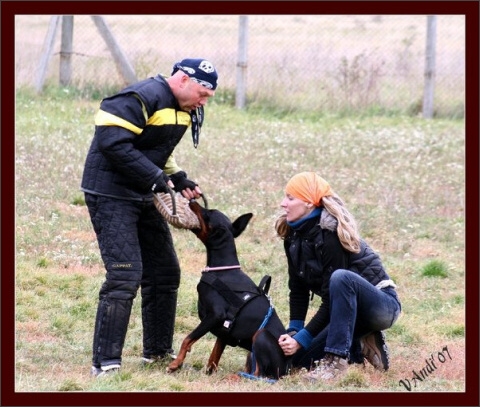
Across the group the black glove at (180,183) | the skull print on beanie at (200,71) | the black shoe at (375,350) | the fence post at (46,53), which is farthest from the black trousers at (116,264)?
the fence post at (46,53)

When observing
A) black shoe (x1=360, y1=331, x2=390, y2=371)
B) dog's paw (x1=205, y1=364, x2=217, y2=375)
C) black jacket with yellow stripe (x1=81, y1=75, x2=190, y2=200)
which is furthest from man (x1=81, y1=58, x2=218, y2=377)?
black shoe (x1=360, y1=331, x2=390, y2=371)

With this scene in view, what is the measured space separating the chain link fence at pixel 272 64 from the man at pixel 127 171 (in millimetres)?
9681

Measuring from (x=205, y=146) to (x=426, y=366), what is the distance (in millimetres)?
7169

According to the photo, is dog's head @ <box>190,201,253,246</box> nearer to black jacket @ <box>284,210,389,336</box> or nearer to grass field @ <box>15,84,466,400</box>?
black jacket @ <box>284,210,389,336</box>

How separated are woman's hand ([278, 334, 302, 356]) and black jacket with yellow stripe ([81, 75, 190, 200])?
1.20 metres

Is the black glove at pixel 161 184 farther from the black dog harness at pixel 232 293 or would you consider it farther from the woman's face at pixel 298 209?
the woman's face at pixel 298 209

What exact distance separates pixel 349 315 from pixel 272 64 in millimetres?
11221

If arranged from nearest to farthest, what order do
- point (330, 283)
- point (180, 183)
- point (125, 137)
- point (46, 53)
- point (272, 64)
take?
point (125, 137)
point (330, 283)
point (180, 183)
point (46, 53)
point (272, 64)

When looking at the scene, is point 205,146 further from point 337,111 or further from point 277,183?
point 337,111

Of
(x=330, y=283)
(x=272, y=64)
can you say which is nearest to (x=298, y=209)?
(x=330, y=283)

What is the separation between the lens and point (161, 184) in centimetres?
588

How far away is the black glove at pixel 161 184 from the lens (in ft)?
19.2

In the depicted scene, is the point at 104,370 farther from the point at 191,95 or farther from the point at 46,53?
the point at 46,53

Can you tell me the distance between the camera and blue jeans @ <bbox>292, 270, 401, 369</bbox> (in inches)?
229
